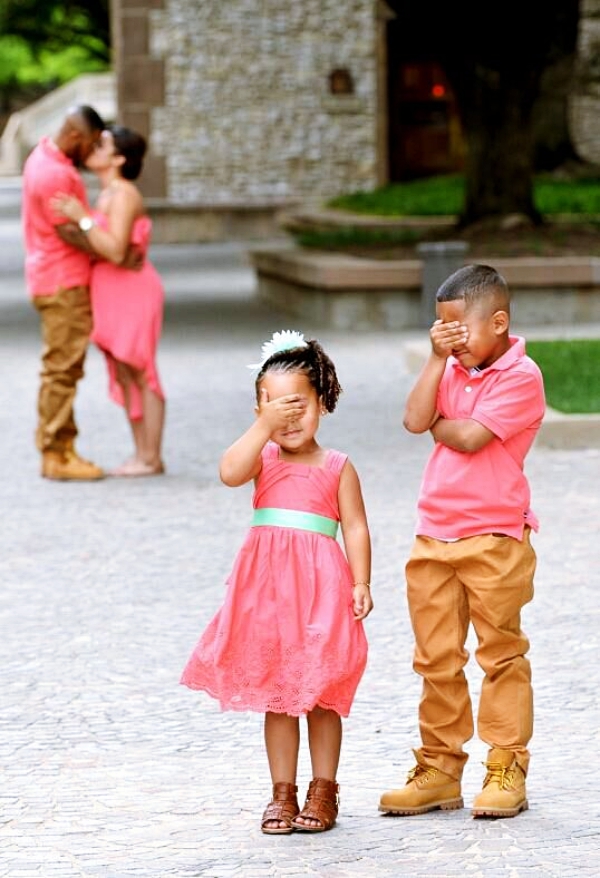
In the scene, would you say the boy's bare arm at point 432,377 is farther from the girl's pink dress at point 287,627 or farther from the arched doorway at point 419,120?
the arched doorway at point 419,120

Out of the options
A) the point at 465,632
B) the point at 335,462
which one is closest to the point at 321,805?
the point at 465,632

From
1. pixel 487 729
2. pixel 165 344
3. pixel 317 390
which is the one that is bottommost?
pixel 165 344

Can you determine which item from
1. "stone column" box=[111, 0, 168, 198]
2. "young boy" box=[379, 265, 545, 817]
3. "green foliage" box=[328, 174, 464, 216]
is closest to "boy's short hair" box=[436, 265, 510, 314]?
"young boy" box=[379, 265, 545, 817]

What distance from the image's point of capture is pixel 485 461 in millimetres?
4879

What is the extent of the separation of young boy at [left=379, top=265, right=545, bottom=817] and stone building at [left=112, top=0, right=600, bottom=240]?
30.5m

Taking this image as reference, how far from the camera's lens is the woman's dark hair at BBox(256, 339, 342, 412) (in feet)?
15.4

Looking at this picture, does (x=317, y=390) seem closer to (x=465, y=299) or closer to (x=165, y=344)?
(x=465, y=299)

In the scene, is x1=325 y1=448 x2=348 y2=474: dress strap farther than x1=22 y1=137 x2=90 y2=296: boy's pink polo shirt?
No

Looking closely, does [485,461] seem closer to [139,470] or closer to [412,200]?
[139,470]

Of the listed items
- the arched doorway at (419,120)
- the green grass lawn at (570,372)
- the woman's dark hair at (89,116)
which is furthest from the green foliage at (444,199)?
the woman's dark hair at (89,116)

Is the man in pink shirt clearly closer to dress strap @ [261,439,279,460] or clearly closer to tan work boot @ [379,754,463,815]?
dress strap @ [261,439,279,460]

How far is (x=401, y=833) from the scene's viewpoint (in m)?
A: 4.71

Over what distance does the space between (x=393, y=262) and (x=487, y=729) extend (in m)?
14.1

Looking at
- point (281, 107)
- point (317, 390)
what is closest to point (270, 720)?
point (317, 390)
